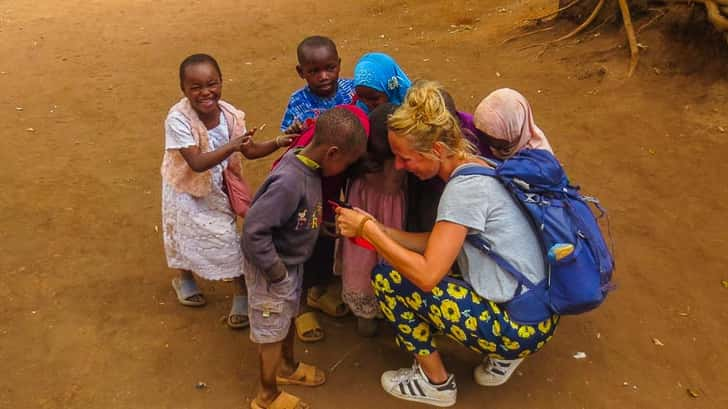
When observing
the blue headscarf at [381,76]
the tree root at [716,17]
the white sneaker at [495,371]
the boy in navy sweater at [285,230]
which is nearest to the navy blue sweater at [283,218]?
the boy in navy sweater at [285,230]

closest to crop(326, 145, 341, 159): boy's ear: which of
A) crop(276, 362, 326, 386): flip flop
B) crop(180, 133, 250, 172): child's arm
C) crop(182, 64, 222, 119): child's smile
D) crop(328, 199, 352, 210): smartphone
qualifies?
crop(328, 199, 352, 210): smartphone

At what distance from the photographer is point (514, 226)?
226cm

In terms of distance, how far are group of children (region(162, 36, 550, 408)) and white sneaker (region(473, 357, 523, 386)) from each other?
0.58 metres

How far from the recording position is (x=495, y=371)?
2652 mm

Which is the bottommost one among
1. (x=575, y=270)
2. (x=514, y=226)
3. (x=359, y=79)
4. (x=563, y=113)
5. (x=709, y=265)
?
(x=709, y=265)

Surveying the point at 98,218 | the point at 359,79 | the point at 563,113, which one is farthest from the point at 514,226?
the point at 563,113

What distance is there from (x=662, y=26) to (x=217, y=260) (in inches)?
195

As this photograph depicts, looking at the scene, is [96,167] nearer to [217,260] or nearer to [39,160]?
[39,160]

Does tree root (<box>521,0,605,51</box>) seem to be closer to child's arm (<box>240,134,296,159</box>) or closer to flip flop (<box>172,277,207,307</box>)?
child's arm (<box>240,134,296,159</box>)

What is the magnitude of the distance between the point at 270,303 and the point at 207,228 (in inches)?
26.0

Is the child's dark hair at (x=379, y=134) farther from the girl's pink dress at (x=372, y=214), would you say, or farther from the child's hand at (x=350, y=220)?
the child's hand at (x=350, y=220)

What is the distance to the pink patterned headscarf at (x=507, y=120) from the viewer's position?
263 cm

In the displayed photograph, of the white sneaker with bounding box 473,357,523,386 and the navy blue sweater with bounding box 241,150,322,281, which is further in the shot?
the white sneaker with bounding box 473,357,523,386

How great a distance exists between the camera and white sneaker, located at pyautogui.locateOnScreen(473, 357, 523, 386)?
2631mm
